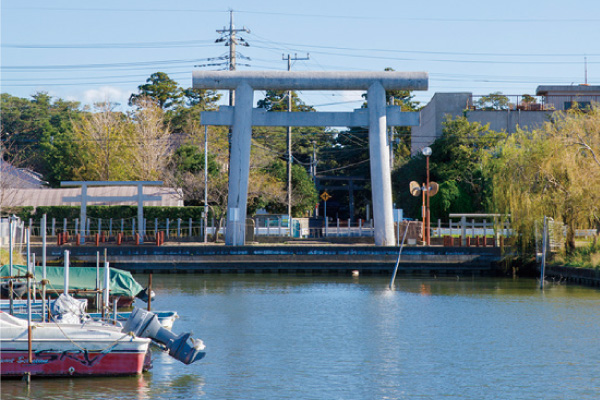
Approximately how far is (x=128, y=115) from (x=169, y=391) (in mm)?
59807

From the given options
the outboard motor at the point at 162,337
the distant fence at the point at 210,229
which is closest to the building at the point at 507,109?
the distant fence at the point at 210,229

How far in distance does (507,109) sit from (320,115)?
2936 centimetres

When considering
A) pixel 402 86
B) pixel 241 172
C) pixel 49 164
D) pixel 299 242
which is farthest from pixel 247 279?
pixel 49 164

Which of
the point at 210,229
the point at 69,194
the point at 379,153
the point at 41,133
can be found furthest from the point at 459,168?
Answer: the point at 41,133

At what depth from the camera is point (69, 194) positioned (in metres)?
60.1

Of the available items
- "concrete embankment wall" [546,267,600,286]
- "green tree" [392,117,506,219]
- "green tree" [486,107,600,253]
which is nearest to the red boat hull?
"concrete embankment wall" [546,267,600,286]

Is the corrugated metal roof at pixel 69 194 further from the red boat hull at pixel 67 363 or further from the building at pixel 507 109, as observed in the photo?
the red boat hull at pixel 67 363

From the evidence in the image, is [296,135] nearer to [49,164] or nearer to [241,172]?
[49,164]

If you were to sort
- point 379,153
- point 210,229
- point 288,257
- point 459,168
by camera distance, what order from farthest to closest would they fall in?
point 459,168 → point 210,229 → point 288,257 → point 379,153

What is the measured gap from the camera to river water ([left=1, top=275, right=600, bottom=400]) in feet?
55.0

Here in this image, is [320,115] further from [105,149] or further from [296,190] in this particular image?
[105,149]

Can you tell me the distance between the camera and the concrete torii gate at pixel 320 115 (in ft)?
133

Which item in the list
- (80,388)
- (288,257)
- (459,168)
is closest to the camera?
(80,388)

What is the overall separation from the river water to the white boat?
26cm
